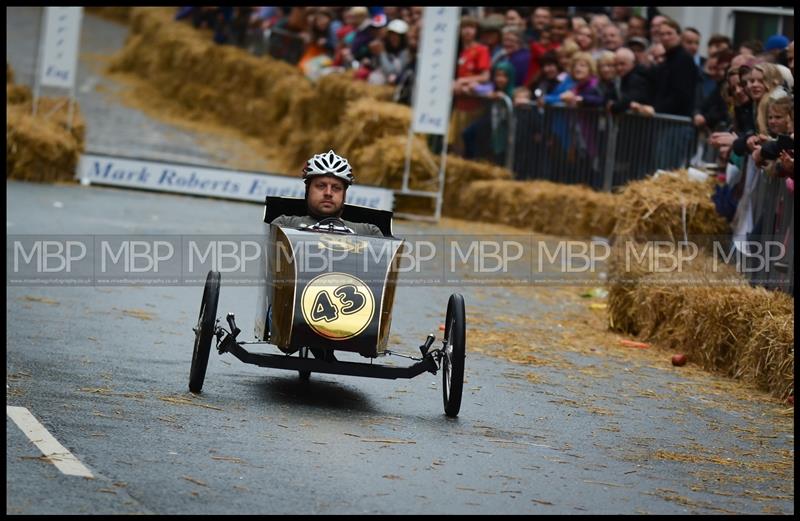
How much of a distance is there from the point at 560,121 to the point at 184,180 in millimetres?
5737

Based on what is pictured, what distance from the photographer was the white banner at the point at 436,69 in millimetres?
20422

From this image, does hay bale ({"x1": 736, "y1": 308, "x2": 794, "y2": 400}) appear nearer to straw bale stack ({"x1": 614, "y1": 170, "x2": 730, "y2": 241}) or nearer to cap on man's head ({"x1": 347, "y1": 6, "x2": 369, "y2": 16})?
straw bale stack ({"x1": 614, "y1": 170, "x2": 730, "y2": 241})

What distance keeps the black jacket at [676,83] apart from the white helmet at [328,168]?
351 inches

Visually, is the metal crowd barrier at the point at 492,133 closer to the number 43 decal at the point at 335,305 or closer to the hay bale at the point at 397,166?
the hay bale at the point at 397,166

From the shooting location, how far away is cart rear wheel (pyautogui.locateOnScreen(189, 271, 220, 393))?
8.48 m

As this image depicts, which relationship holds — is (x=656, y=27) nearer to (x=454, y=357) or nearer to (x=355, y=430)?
(x=454, y=357)

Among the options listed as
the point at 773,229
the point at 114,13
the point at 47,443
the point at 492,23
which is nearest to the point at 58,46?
the point at 492,23

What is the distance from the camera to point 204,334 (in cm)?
849

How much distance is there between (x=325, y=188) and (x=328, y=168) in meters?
0.14

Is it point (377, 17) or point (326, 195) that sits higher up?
point (377, 17)

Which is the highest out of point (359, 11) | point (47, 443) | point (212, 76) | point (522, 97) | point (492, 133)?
point (359, 11)

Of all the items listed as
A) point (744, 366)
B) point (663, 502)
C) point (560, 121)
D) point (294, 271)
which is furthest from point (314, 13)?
point (663, 502)

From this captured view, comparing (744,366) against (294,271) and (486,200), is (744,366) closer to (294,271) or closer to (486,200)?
(294,271)

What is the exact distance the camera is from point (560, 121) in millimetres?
20391
